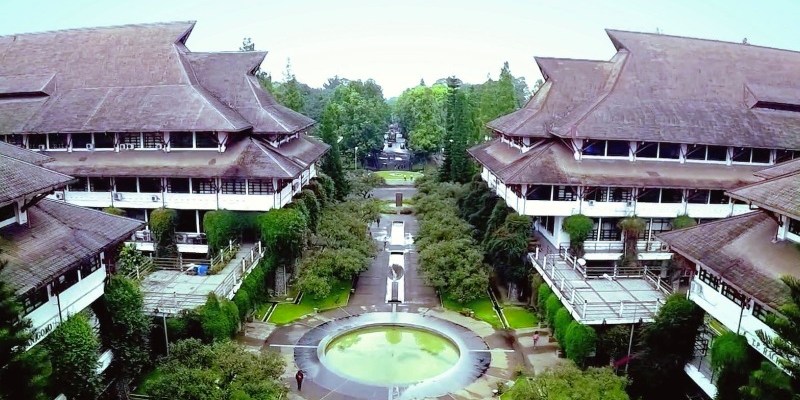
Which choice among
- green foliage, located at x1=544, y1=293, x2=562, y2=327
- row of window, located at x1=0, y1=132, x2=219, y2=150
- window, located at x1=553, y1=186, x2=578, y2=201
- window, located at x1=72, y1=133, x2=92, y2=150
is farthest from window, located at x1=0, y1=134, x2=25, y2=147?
green foliage, located at x1=544, y1=293, x2=562, y2=327

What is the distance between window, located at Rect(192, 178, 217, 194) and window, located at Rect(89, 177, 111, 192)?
176 inches

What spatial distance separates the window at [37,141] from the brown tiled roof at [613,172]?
2273cm

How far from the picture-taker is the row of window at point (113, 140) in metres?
28.9

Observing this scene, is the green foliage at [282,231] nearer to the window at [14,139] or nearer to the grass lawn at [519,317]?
the grass lawn at [519,317]

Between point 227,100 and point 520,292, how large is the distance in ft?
59.0

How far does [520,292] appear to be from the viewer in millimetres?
28172

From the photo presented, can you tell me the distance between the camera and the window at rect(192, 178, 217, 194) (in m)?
28.0

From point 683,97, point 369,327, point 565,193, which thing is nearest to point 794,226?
point 565,193

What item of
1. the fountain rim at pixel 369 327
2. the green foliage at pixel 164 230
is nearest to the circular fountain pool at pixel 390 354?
the fountain rim at pixel 369 327

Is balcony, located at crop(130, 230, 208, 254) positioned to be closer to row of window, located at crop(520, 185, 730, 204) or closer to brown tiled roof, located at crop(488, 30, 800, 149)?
row of window, located at crop(520, 185, 730, 204)

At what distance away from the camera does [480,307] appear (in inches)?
1073

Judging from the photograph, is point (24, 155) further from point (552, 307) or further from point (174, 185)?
point (552, 307)

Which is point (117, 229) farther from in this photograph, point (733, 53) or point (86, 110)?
point (733, 53)

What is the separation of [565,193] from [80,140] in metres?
23.6
